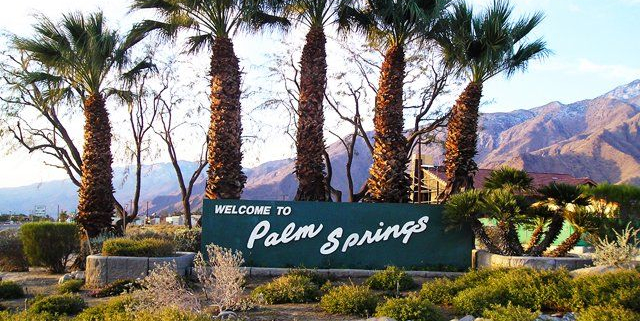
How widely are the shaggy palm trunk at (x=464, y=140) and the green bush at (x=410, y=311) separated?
992 cm

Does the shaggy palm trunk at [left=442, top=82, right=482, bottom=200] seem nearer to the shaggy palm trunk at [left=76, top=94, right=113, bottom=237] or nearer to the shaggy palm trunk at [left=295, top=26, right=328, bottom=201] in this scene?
the shaggy palm trunk at [left=295, top=26, right=328, bottom=201]

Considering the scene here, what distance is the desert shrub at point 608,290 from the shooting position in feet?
30.0

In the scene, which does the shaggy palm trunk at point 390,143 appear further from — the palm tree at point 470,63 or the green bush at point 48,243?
the green bush at point 48,243

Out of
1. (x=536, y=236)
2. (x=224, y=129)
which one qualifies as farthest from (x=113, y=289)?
(x=536, y=236)

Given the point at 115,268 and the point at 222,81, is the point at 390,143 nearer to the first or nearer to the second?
the point at 222,81

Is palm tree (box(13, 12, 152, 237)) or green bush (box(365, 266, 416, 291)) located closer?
green bush (box(365, 266, 416, 291))

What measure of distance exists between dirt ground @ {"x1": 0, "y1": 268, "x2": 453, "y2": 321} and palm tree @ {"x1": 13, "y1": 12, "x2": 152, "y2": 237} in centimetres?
257

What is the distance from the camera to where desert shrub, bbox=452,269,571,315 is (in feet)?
31.9

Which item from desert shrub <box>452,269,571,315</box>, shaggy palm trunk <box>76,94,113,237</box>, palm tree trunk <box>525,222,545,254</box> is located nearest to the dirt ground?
desert shrub <box>452,269,571,315</box>

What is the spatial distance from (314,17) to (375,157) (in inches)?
175

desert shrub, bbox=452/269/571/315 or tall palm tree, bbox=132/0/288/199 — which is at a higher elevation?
tall palm tree, bbox=132/0/288/199

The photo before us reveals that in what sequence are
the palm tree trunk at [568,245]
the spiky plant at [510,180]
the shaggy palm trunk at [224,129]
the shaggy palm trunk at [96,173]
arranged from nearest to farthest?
the palm tree trunk at [568,245] < the spiky plant at [510,180] < the shaggy palm trunk at [224,129] < the shaggy palm trunk at [96,173]

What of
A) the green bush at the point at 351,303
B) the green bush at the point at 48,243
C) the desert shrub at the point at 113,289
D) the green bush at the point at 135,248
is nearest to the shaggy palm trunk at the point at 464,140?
the green bush at the point at 135,248

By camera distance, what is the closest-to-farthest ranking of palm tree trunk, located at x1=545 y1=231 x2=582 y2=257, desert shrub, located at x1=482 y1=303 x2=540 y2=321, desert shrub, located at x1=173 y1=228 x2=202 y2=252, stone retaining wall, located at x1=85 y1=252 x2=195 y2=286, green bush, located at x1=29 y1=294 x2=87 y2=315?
1. desert shrub, located at x1=482 y1=303 x2=540 y2=321
2. green bush, located at x1=29 y1=294 x2=87 y2=315
3. stone retaining wall, located at x1=85 y1=252 x2=195 y2=286
4. palm tree trunk, located at x1=545 y1=231 x2=582 y2=257
5. desert shrub, located at x1=173 y1=228 x2=202 y2=252
